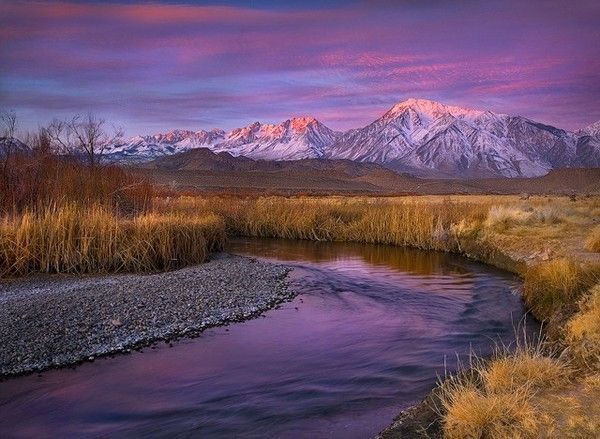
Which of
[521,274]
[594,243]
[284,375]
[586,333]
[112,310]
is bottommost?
[284,375]

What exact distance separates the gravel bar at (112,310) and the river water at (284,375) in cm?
47

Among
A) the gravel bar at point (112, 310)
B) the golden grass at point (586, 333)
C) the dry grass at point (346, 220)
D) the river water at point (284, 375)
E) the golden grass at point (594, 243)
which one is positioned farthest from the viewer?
the dry grass at point (346, 220)

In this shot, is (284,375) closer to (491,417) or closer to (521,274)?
(491,417)

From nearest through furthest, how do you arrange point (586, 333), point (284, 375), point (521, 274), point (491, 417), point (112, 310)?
1. point (491, 417)
2. point (586, 333)
3. point (284, 375)
4. point (112, 310)
5. point (521, 274)

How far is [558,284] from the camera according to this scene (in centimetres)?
1373

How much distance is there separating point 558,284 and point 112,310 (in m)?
10.4

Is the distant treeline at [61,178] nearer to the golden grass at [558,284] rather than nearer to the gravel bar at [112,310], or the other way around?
the gravel bar at [112,310]

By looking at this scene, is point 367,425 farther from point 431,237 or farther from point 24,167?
point 431,237

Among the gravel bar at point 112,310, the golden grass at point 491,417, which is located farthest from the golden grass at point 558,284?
the golden grass at point 491,417

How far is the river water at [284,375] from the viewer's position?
26.6 ft

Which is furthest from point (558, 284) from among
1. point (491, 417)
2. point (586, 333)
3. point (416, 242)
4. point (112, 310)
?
point (416, 242)

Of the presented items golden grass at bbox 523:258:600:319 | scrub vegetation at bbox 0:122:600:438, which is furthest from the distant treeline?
golden grass at bbox 523:258:600:319

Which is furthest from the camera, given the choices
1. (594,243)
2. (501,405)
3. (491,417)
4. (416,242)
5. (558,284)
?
(416,242)

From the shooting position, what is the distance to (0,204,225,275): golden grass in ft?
55.1
